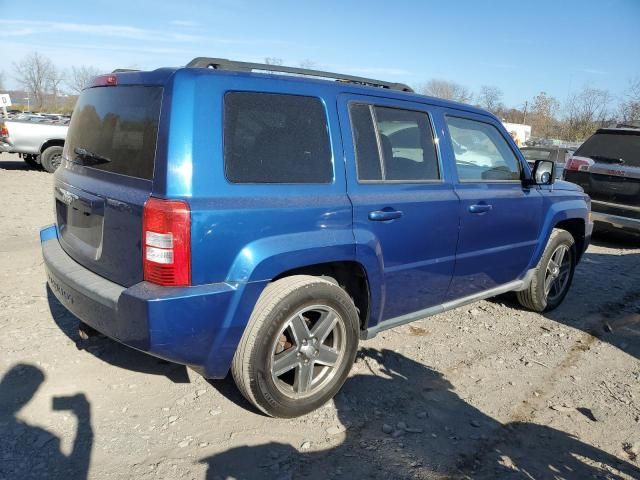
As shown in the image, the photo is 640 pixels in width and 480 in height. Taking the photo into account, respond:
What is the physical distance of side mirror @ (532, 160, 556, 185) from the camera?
14.1 feet

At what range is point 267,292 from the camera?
2688mm

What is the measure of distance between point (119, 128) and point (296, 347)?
1.57 meters

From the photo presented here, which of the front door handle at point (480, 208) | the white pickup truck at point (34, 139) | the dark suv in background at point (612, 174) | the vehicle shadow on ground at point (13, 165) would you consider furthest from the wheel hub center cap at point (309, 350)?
the vehicle shadow on ground at point (13, 165)

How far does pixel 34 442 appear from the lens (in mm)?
2617

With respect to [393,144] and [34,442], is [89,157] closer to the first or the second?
[34,442]

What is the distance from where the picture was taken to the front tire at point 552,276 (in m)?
4.77

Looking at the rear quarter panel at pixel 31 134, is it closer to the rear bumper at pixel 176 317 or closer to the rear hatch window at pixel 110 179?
the rear hatch window at pixel 110 179

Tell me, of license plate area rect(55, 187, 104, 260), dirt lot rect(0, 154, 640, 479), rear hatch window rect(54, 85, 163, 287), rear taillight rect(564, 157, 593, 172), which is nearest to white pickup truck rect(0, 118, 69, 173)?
dirt lot rect(0, 154, 640, 479)

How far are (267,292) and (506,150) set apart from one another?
268cm

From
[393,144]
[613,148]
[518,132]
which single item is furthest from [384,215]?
[518,132]

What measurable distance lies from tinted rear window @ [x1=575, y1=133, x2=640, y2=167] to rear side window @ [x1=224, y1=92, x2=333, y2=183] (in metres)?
6.67

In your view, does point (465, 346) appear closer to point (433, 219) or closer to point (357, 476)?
point (433, 219)

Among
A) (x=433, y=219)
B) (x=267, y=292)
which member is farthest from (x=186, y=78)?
(x=433, y=219)

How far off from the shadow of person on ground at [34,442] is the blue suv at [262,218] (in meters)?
0.57
